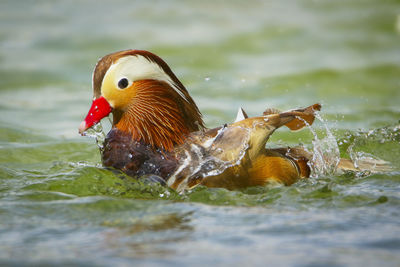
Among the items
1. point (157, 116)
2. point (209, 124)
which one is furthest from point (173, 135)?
point (209, 124)

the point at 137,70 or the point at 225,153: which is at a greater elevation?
the point at 137,70

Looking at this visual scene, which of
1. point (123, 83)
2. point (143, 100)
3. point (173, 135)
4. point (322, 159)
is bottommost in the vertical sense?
point (322, 159)

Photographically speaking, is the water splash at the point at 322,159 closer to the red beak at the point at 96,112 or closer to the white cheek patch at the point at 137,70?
the white cheek patch at the point at 137,70

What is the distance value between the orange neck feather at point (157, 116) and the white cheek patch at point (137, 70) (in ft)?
0.15

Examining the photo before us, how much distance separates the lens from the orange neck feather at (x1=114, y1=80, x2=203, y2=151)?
13.1ft

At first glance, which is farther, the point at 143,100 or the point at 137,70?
the point at 143,100

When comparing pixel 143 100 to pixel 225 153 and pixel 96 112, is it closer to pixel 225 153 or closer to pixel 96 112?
pixel 96 112

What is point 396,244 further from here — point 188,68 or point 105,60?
point 188,68

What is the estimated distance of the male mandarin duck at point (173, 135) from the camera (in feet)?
12.2

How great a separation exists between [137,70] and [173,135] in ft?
1.74

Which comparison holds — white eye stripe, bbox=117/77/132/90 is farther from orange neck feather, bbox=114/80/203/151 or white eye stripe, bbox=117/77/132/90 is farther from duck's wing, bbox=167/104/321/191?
duck's wing, bbox=167/104/321/191

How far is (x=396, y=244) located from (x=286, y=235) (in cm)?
57

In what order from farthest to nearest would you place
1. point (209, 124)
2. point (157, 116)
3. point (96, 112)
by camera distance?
1. point (209, 124)
2. point (157, 116)
3. point (96, 112)

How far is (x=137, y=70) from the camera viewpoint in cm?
395
